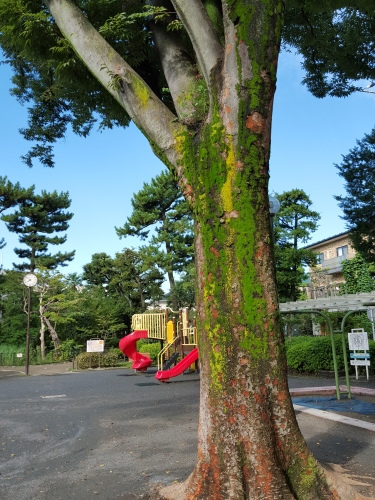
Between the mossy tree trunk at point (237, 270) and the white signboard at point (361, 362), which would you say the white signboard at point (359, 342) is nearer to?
the white signboard at point (361, 362)

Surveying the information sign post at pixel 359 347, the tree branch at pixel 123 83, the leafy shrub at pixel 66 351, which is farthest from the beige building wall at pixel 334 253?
the tree branch at pixel 123 83

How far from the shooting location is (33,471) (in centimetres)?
500

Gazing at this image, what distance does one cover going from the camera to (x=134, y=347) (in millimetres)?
19547

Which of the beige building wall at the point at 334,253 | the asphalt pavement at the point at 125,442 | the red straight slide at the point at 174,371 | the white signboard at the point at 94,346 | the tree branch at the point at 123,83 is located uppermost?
the beige building wall at the point at 334,253

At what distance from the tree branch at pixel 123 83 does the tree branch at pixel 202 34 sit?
21.1 inches

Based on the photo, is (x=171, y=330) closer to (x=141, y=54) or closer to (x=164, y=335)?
(x=164, y=335)

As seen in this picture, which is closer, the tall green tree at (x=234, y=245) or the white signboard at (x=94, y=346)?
the tall green tree at (x=234, y=245)

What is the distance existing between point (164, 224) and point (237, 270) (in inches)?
1324

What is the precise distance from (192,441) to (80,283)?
127ft

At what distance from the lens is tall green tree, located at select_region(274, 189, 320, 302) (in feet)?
105

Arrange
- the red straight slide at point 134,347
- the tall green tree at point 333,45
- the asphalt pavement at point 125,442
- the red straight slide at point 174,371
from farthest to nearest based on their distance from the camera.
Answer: the red straight slide at point 134,347
the red straight slide at point 174,371
the tall green tree at point 333,45
the asphalt pavement at point 125,442

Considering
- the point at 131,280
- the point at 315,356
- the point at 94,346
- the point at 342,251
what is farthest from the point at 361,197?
the point at 342,251

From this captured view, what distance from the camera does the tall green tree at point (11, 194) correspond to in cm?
4007

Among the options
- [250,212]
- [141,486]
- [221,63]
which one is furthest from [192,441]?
[221,63]
